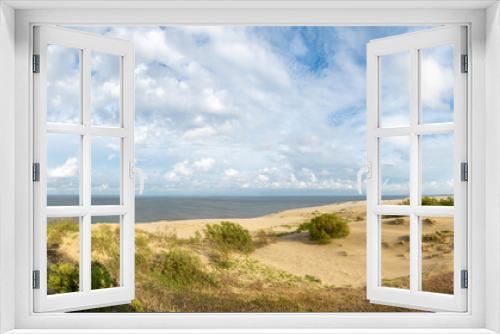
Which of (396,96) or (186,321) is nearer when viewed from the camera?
(186,321)

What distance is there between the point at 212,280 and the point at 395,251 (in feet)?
8.58

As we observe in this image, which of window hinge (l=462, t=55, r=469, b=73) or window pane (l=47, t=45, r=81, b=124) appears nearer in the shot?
window hinge (l=462, t=55, r=469, b=73)

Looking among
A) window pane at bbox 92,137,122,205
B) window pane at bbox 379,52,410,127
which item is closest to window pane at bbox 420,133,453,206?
window pane at bbox 379,52,410,127

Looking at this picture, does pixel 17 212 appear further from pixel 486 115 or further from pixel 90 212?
pixel 486 115

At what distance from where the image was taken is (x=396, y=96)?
237 inches

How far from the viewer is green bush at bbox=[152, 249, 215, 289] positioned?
7281 millimetres

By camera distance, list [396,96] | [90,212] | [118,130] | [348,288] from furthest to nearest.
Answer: [348,288], [396,96], [118,130], [90,212]

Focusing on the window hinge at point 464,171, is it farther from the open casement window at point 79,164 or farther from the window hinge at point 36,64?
the window hinge at point 36,64

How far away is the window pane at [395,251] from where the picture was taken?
22.3 ft

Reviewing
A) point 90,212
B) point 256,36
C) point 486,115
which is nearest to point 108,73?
point 256,36

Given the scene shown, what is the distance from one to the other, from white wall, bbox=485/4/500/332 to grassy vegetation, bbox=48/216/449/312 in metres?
4.39

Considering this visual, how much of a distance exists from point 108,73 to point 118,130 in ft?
11.7

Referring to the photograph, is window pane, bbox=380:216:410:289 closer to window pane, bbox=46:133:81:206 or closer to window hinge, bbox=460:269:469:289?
window pane, bbox=46:133:81:206

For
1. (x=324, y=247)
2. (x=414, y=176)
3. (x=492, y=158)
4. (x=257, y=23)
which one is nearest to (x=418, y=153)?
(x=414, y=176)
